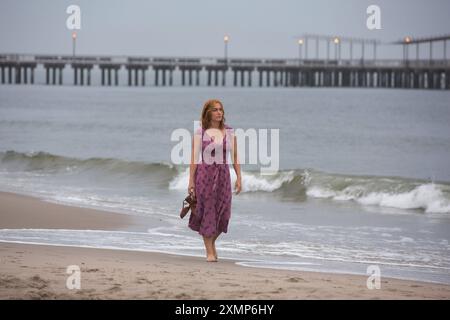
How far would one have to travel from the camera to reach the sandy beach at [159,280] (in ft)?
23.8

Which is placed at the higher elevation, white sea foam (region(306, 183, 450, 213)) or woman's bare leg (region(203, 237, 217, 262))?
woman's bare leg (region(203, 237, 217, 262))

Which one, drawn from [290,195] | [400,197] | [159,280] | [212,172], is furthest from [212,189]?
[290,195]

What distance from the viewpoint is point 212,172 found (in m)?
8.99

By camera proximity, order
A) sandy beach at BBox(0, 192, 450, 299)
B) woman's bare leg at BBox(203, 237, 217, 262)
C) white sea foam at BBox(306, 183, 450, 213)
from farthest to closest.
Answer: white sea foam at BBox(306, 183, 450, 213) → woman's bare leg at BBox(203, 237, 217, 262) → sandy beach at BBox(0, 192, 450, 299)

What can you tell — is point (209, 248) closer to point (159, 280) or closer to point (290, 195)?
point (159, 280)

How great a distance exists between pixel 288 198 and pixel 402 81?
97.0 metres

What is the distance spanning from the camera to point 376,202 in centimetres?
1698

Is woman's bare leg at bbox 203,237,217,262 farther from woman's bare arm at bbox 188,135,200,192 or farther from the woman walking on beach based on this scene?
woman's bare arm at bbox 188,135,200,192

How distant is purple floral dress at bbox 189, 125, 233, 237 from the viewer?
8883 millimetres

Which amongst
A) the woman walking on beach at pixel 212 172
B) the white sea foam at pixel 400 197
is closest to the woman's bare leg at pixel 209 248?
the woman walking on beach at pixel 212 172

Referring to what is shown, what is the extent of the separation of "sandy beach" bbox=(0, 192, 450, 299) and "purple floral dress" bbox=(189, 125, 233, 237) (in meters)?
0.34

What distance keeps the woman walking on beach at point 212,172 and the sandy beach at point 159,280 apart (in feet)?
1.14

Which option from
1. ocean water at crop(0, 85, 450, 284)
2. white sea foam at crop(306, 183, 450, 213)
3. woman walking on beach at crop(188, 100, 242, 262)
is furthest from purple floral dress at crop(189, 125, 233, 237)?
white sea foam at crop(306, 183, 450, 213)
